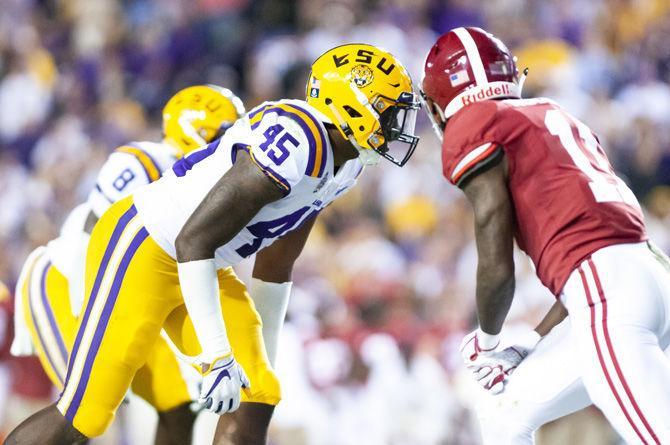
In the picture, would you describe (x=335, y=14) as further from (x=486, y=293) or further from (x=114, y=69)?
(x=486, y=293)

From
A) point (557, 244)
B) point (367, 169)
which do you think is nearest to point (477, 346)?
point (557, 244)

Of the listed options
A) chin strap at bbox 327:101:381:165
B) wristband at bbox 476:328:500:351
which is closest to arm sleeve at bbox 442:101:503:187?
chin strap at bbox 327:101:381:165

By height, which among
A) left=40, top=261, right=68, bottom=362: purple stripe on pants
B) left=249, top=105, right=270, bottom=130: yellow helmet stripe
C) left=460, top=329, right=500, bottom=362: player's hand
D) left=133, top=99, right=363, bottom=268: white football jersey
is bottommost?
left=40, top=261, right=68, bottom=362: purple stripe on pants

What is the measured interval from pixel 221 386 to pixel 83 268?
1517mm

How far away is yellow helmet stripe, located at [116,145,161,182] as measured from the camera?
5.03 m

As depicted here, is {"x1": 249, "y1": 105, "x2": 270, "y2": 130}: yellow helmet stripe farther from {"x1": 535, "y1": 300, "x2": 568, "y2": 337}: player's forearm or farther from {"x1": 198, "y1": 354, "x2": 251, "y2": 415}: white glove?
{"x1": 535, "y1": 300, "x2": 568, "y2": 337}: player's forearm

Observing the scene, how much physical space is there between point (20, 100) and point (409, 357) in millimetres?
Answer: 5745

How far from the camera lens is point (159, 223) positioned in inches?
165

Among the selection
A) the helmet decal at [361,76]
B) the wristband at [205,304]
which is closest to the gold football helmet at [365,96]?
the helmet decal at [361,76]

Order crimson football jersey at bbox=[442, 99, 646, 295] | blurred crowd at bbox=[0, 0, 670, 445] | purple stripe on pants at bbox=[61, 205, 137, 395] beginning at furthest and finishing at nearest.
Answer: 1. blurred crowd at bbox=[0, 0, 670, 445]
2. purple stripe on pants at bbox=[61, 205, 137, 395]
3. crimson football jersey at bbox=[442, 99, 646, 295]

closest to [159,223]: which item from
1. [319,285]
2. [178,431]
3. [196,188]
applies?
[196,188]

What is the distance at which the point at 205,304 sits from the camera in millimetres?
3914

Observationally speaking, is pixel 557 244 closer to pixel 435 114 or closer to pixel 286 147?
pixel 435 114

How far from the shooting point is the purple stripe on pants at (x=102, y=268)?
4219 mm
